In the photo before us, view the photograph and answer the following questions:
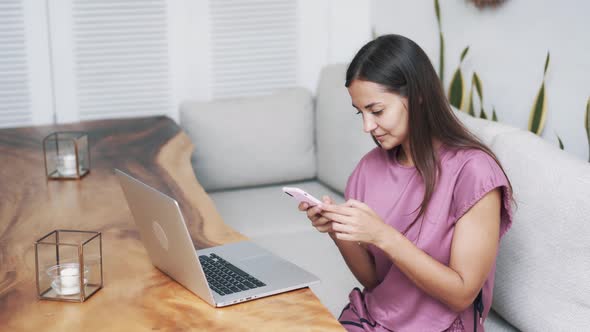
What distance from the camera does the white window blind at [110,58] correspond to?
315 cm

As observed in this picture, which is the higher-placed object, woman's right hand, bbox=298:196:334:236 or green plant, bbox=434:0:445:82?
green plant, bbox=434:0:445:82

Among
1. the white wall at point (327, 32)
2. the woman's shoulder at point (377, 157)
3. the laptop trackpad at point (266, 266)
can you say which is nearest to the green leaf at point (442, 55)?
the white wall at point (327, 32)

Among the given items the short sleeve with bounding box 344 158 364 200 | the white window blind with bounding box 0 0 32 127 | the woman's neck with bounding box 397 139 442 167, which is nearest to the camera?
the woman's neck with bounding box 397 139 442 167

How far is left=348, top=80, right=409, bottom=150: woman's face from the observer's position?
60.9 inches

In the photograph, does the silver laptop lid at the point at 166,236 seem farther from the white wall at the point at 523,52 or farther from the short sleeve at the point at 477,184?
the white wall at the point at 523,52

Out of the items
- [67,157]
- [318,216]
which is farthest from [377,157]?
[67,157]

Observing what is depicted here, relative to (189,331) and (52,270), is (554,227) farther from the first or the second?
(52,270)

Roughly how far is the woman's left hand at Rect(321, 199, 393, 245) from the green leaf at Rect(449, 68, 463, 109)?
1450mm

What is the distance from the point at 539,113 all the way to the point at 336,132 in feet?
3.17

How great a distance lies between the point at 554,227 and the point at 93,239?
3.26 feet

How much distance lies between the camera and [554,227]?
1584 mm

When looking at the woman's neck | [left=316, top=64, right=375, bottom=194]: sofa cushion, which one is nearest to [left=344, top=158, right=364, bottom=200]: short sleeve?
the woman's neck

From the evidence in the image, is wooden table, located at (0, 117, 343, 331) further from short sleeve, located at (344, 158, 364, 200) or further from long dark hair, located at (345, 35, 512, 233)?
long dark hair, located at (345, 35, 512, 233)

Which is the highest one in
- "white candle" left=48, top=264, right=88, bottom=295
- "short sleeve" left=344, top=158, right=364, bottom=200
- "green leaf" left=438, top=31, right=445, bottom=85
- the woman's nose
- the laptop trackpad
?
"green leaf" left=438, top=31, right=445, bottom=85
